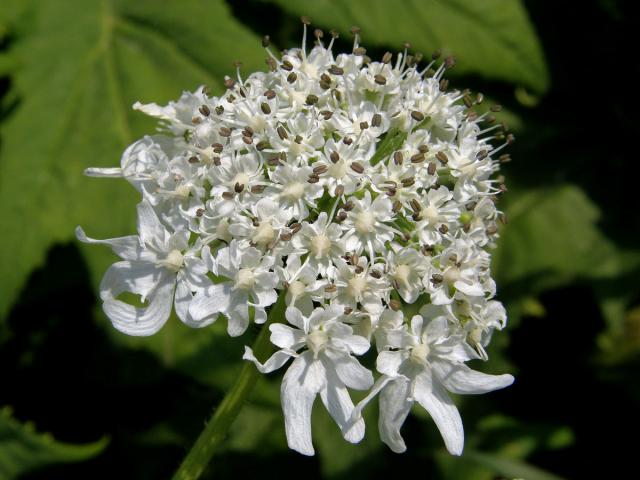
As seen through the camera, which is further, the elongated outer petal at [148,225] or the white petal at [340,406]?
the elongated outer petal at [148,225]

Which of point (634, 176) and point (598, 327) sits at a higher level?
point (634, 176)

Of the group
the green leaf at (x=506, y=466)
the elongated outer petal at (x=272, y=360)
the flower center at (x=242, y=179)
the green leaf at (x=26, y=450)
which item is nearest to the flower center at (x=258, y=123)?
the flower center at (x=242, y=179)

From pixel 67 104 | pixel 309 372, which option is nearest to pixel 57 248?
pixel 67 104

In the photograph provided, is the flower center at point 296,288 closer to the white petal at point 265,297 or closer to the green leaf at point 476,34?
the white petal at point 265,297

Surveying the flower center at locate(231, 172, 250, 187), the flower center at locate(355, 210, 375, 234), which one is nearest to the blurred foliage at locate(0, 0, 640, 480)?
the flower center at locate(231, 172, 250, 187)

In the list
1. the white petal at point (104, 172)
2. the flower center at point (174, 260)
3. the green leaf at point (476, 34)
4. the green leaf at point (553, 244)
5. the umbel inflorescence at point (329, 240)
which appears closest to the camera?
the umbel inflorescence at point (329, 240)

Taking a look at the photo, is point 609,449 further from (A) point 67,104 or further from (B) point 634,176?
(A) point 67,104

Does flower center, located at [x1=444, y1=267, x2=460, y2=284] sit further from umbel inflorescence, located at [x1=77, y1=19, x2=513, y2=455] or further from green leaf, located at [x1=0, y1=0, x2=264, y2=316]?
green leaf, located at [x1=0, y1=0, x2=264, y2=316]
